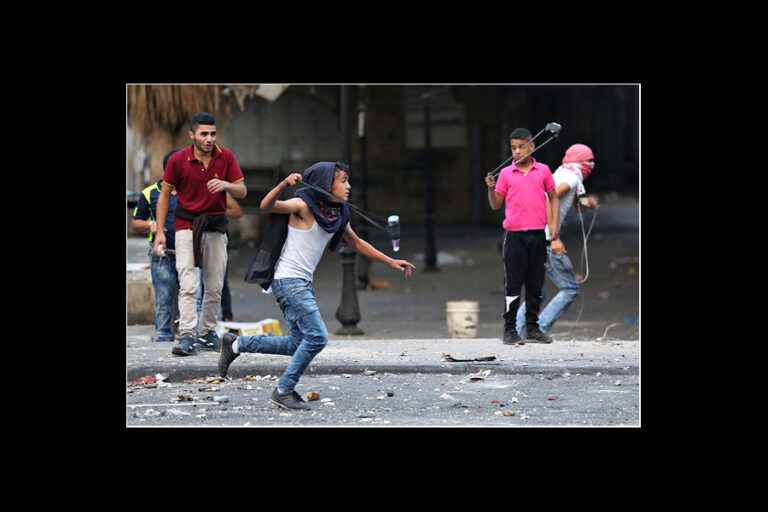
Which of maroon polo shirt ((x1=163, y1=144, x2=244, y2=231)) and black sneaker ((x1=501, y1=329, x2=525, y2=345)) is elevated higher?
maroon polo shirt ((x1=163, y1=144, x2=244, y2=231))

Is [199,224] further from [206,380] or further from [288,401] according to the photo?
[288,401]

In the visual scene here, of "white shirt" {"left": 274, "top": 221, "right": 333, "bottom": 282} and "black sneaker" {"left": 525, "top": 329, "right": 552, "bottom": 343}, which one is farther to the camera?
"black sneaker" {"left": 525, "top": 329, "right": 552, "bottom": 343}

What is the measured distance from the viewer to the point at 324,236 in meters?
6.52

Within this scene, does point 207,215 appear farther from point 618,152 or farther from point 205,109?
point 618,152

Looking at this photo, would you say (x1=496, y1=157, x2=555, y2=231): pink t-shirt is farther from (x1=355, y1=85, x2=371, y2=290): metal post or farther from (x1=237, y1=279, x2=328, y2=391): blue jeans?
(x1=355, y1=85, x2=371, y2=290): metal post

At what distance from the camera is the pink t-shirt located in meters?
8.66

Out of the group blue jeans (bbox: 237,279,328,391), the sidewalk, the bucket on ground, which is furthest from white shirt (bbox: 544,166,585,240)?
blue jeans (bbox: 237,279,328,391)

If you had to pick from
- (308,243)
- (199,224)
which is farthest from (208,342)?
(308,243)

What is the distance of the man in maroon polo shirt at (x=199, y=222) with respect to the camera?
25.5ft

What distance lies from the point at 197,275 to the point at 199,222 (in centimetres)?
48

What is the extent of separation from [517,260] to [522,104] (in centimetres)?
583

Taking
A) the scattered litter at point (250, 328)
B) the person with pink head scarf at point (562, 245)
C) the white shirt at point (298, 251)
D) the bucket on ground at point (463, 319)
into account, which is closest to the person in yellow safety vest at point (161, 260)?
the scattered litter at point (250, 328)

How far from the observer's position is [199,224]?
809cm

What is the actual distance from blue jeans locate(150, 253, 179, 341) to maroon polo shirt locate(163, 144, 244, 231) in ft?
2.76
